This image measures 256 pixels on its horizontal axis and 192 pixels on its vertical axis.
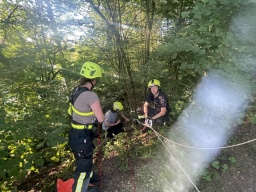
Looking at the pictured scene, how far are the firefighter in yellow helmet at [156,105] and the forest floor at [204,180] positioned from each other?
49.1 inches

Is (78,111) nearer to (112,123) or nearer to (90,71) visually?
(90,71)

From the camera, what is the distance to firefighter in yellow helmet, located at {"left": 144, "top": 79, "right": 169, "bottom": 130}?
4992 millimetres

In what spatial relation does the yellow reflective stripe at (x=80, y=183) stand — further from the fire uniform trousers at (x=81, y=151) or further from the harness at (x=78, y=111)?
the harness at (x=78, y=111)

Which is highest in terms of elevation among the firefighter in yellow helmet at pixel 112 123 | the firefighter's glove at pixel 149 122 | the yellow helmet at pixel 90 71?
the yellow helmet at pixel 90 71

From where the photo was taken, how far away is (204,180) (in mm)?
3852

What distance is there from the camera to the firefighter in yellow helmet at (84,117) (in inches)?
115

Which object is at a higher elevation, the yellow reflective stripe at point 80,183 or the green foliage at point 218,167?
the yellow reflective stripe at point 80,183

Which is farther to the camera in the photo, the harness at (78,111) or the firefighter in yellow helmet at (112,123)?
the firefighter in yellow helmet at (112,123)

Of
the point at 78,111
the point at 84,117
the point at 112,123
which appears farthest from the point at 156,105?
the point at 78,111

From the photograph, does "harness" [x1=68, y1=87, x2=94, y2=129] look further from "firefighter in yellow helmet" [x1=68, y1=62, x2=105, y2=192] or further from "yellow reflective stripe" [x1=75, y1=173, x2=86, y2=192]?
"yellow reflective stripe" [x1=75, y1=173, x2=86, y2=192]

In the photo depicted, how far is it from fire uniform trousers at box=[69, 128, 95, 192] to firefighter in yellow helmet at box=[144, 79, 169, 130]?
220cm

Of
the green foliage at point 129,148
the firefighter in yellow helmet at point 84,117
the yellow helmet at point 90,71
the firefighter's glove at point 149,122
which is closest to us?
the firefighter in yellow helmet at point 84,117

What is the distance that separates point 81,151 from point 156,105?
2.69 meters

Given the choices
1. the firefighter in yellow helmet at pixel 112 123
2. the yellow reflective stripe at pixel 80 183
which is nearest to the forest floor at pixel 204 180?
the yellow reflective stripe at pixel 80 183
